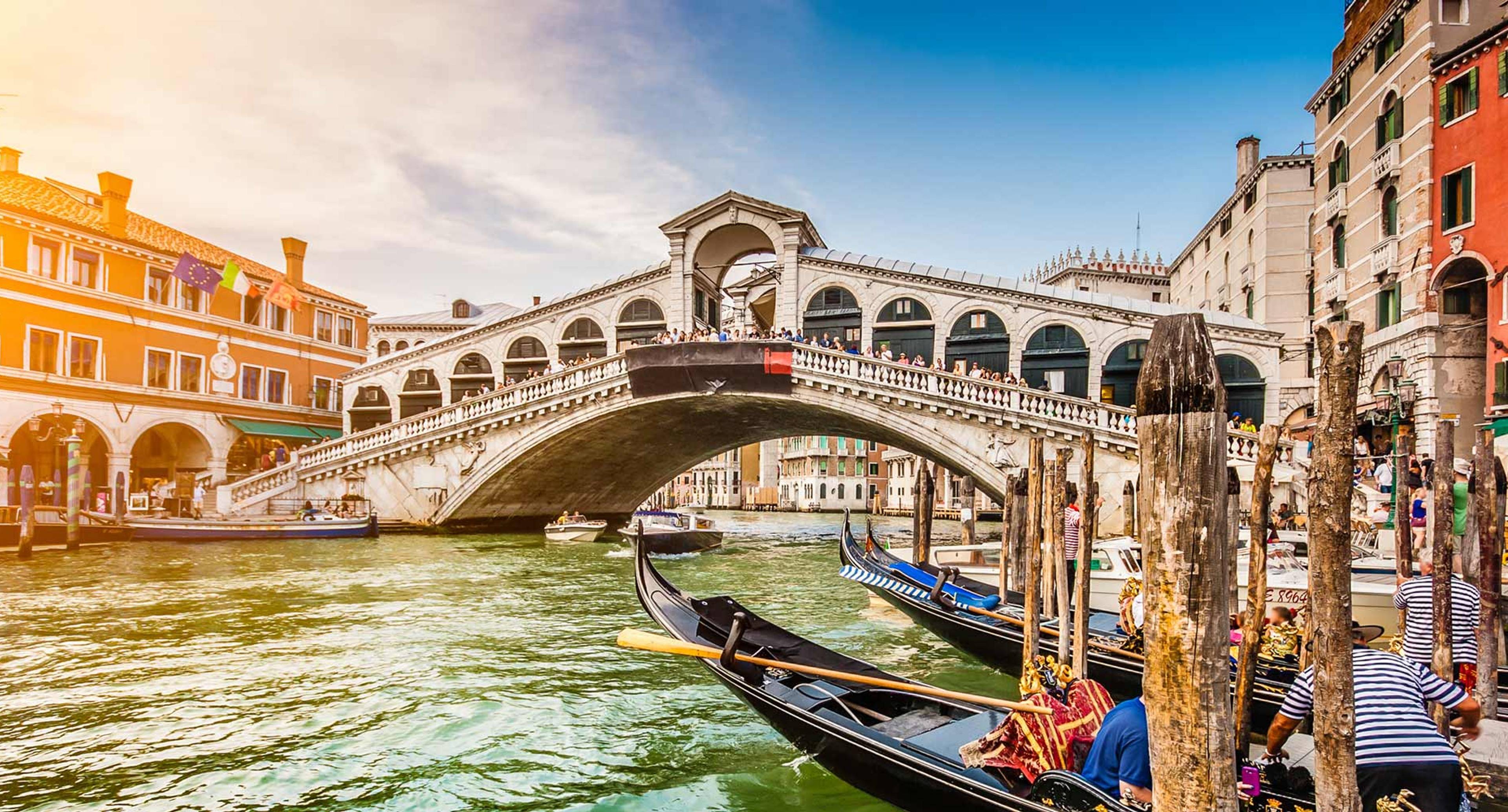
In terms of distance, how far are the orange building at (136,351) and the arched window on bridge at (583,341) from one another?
7.54m

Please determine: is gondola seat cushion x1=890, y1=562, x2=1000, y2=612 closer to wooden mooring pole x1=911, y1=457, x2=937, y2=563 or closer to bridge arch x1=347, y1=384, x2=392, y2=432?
wooden mooring pole x1=911, y1=457, x2=937, y2=563

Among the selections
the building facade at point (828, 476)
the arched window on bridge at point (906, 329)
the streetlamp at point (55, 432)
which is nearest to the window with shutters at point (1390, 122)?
the arched window on bridge at point (906, 329)

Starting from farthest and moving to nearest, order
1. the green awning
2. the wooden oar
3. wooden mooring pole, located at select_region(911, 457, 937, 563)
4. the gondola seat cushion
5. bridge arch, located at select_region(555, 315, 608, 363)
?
bridge arch, located at select_region(555, 315, 608, 363) → the green awning → wooden mooring pole, located at select_region(911, 457, 937, 563) → the gondola seat cushion → the wooden oar

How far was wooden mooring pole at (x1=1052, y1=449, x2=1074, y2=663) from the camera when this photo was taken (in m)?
5.90

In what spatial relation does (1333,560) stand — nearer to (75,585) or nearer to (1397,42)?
(75,585)

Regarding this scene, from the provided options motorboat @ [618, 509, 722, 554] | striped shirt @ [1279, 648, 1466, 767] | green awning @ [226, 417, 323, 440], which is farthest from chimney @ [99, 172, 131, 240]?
striped shirt @ [1279, 648, 1466, 767]

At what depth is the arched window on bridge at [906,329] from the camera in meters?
19.5

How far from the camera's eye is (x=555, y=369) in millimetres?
21359

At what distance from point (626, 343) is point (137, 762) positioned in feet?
57.1

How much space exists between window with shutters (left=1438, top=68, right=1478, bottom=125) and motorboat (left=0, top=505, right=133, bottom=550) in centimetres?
2407

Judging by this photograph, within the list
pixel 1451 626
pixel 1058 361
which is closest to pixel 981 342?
pixel 1058 361

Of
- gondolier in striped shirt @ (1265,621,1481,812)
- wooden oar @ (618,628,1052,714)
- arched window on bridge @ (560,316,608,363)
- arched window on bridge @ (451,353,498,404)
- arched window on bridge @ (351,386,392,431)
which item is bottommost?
wooden oar @ (618,628,1052,714)

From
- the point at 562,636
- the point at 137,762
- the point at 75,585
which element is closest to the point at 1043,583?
the point at 562,636

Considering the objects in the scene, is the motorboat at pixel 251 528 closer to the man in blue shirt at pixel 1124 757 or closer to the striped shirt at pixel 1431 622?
the man in blue shirt at pixel 1124 757
